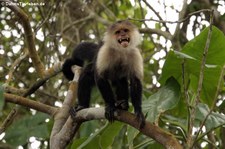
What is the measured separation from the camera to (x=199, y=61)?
2656 millimetres

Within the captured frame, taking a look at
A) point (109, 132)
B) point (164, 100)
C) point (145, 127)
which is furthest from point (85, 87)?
point (145, 127)

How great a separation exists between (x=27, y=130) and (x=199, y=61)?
200 centimetres

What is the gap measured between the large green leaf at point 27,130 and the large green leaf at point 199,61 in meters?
1.63

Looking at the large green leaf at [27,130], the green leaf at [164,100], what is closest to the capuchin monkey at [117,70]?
the green leaf at [164,100]

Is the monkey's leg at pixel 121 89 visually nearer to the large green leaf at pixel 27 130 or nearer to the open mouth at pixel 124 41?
the open mouth at pixel 124 41

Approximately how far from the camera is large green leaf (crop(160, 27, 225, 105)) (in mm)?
2609

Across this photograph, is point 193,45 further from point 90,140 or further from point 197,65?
point 90,140

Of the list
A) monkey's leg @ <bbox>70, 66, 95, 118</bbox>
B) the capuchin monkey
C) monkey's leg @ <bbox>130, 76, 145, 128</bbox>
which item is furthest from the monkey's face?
monkey's leg @ <bbox>70, 66, 95, 118</bbox>

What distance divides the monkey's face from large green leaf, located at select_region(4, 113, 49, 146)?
1.24 m

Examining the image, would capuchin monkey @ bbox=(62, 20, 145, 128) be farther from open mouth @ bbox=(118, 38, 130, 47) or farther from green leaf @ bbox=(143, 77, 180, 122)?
green leaf @ bbox=(143, 77, 180, 122)

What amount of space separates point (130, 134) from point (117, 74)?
2.62ft

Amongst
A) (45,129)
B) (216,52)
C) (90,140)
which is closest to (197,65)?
(216,52)

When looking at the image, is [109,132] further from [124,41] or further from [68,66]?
[68,66]

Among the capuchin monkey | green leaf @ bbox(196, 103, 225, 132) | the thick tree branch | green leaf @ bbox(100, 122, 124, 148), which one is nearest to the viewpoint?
the thick tree branch
